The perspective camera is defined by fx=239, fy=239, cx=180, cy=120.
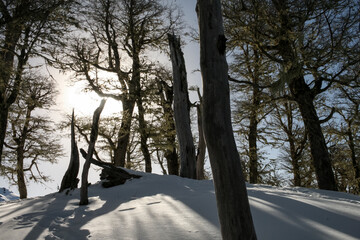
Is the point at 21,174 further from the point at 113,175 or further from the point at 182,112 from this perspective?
the point at 182,112

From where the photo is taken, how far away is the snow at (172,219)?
258cm

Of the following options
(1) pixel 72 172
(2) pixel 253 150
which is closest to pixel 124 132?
(1) pixel 72 172

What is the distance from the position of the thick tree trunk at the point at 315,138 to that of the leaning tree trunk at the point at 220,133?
579 centimetres

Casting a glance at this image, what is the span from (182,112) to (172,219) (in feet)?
16.0

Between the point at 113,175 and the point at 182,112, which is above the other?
the point at 182,112

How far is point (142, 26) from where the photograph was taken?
1206 centimetres

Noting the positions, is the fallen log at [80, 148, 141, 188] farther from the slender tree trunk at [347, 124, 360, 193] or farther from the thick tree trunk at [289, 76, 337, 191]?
the slender tree trunk at [347, 124, 360, 193]

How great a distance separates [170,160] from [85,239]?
9.96 metres

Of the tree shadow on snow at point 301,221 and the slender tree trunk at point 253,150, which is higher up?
the slender tree trunk at point 253,150

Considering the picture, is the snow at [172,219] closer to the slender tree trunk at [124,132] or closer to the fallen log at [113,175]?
the fallen log at [113,175]

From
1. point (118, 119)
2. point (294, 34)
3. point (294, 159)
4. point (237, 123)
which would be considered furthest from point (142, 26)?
point (294, 159)

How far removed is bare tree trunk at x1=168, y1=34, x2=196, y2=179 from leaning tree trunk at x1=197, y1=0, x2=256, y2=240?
17.0ft

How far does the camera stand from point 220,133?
2.25 metres

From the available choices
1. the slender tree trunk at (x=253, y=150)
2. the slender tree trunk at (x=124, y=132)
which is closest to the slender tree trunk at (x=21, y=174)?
the slender tree trunk at (x=124, y=132)
